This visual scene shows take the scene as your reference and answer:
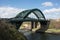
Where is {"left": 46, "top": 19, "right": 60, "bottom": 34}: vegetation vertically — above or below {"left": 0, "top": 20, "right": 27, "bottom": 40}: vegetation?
below

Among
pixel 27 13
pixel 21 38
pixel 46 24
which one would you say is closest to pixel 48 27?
pixel 46 24

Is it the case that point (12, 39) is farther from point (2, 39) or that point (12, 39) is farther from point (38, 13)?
point (38, 13)

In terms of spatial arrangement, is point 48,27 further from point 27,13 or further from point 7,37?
point 7,37

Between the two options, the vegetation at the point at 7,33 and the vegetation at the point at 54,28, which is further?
the vegetation at the point at 54,28

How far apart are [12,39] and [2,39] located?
1479 mm

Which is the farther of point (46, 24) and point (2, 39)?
point (46, 24)

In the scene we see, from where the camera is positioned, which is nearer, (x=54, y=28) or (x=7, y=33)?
(x=7, y=33)

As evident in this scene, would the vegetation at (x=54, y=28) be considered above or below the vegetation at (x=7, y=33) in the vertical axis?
below

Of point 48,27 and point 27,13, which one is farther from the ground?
point 27,13

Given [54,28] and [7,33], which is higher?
[7,33]

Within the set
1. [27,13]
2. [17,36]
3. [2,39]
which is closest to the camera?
[2,39]

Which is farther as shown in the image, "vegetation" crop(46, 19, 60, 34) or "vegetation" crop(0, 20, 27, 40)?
"vegetation" crop(46, 19, 60, 34)

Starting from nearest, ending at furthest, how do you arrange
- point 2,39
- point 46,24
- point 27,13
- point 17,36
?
point 2,39 < point 17,36 < point 27,13 < point 46,24

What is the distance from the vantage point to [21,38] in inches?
1207
